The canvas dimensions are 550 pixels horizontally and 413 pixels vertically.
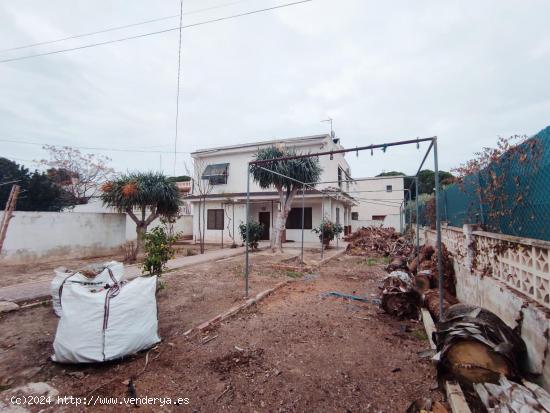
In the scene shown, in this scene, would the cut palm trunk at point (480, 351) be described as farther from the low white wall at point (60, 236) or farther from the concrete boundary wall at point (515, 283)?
the low white wall at point (60, 236)

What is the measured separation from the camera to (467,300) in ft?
13.6

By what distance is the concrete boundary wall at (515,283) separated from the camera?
2154 mm

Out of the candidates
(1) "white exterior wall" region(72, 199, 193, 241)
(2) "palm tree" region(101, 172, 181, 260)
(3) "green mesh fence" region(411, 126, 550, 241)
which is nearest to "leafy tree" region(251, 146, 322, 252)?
(2) "palm tree" region(101, 172, 181, 260)

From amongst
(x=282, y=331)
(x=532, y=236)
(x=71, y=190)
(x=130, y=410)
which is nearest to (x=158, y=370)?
(x=130, y=410)

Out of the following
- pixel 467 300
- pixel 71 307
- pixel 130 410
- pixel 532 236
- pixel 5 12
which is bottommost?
pixel 130 410

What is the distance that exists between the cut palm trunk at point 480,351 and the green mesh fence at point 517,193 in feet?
3.14

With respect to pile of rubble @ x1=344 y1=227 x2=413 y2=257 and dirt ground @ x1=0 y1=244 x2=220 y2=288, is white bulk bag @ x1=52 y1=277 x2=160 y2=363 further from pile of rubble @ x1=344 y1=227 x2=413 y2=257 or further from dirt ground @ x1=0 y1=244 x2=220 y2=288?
pile of rubble @ x1=344 y1=227 x2=413 y2=257

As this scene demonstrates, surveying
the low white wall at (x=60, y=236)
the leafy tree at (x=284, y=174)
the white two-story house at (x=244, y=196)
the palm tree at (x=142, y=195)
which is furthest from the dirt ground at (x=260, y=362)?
the white two-story house at (x=244, y=196)

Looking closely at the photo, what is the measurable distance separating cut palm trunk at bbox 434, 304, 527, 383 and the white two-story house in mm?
→ 11849

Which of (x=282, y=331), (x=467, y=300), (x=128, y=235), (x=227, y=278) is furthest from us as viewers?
(x=128, y=235)

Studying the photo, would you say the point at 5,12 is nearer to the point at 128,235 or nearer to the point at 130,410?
the point at 130,410

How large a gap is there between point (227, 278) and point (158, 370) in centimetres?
401

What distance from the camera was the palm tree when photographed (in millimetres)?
10391

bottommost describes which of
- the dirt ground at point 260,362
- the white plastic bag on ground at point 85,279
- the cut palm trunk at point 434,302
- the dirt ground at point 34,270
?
the dirt ground at point 34,270
